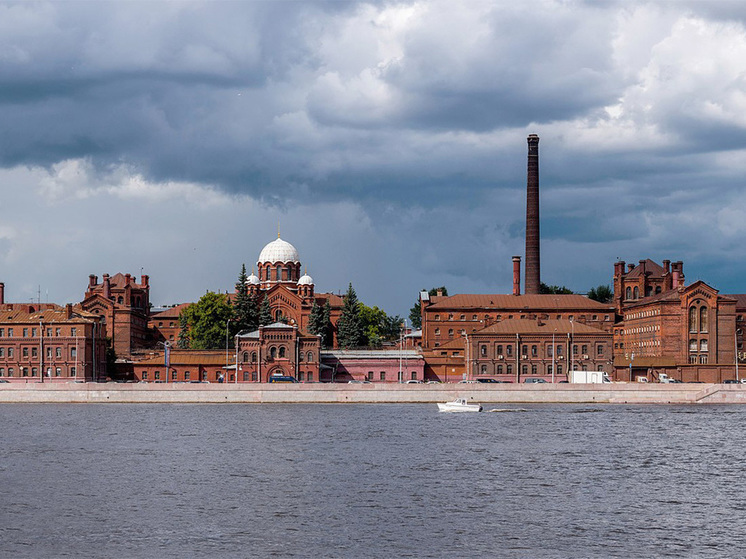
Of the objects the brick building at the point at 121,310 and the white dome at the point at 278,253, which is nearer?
the brick building at the point at 121,310

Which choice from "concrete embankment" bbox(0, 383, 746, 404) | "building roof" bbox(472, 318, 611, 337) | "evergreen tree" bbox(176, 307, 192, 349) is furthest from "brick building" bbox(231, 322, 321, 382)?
"evergreen tree" bbox(176, 307, 192, 349)

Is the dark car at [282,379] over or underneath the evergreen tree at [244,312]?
underneath

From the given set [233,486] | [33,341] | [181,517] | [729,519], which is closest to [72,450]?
[233,486]

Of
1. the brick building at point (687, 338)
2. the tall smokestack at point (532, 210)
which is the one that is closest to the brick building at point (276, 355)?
the brick building at point (687, 338)

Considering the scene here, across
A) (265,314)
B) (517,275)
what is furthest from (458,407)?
(517,275)

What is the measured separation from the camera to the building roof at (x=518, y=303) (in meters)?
161

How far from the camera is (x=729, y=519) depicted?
42.0 metres

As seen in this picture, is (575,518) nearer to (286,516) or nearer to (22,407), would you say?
(286,516)

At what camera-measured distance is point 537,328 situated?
456 feet

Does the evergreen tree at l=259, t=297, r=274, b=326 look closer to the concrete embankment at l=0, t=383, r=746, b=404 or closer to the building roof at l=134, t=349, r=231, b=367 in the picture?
the building roof at l=134, t=349, r=231, b=367

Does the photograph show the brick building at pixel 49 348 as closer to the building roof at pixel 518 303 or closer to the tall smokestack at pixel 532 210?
the building roof at pixel 518 303

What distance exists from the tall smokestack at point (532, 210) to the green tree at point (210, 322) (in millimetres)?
44534

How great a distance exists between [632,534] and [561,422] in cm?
4807

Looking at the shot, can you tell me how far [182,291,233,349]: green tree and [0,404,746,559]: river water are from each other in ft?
193
